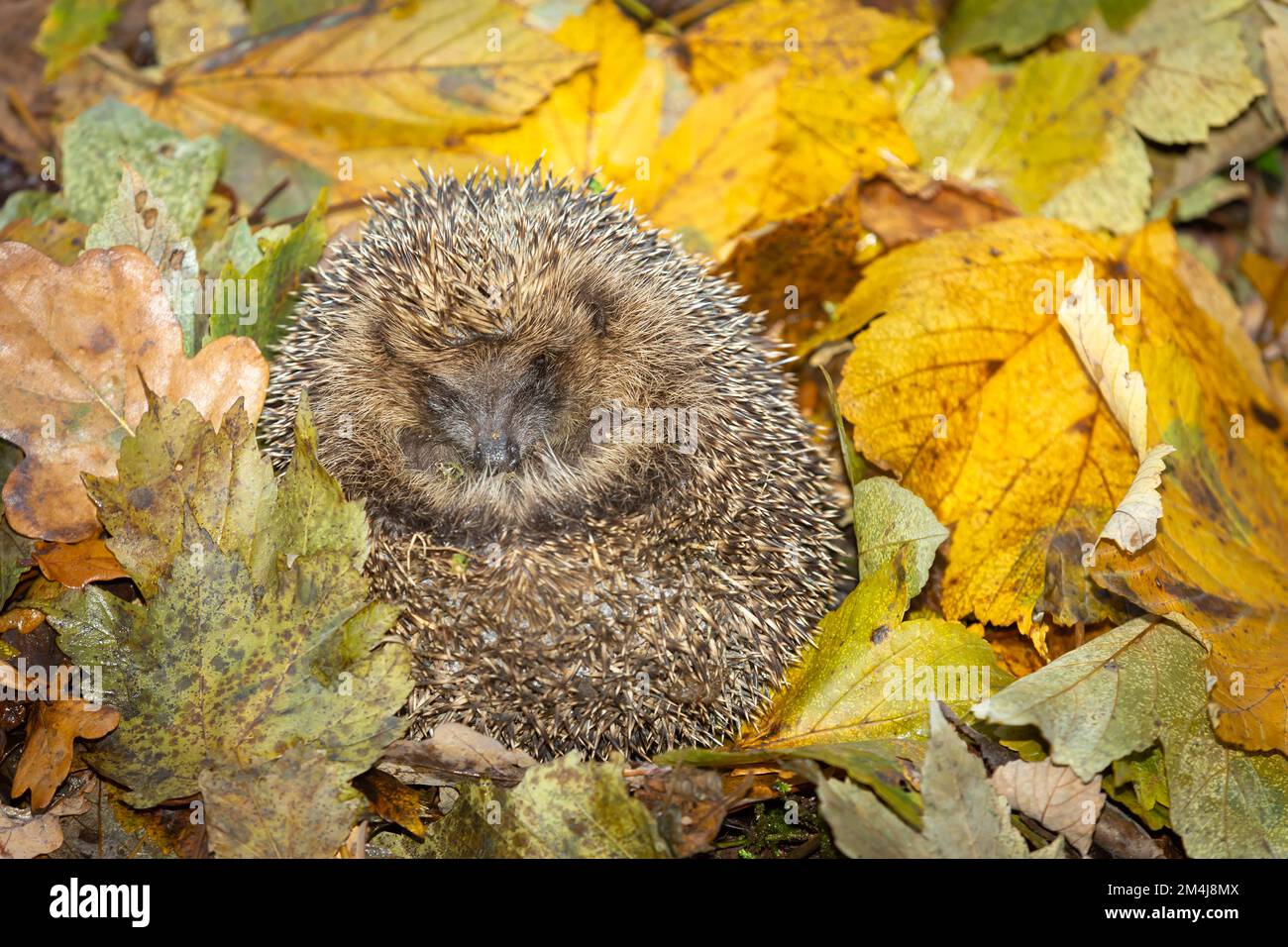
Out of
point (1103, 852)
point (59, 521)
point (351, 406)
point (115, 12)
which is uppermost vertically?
point (115, 12)

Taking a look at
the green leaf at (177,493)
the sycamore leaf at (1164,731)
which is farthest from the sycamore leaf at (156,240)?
the sycamore leaf at (1164,731)

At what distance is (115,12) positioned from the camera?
16.6 ft

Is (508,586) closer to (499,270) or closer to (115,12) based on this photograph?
(499,270)

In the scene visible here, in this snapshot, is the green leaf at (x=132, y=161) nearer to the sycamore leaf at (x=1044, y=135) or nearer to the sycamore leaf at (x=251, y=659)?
the sycamore leaf at (x=251, y=659)

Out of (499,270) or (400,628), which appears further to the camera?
(499,270)

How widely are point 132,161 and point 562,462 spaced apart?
202 cm

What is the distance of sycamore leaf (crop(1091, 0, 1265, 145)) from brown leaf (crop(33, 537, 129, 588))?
13.3 feet

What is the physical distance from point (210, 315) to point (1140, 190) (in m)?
3.44

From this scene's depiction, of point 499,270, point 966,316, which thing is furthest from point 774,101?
point 499,270

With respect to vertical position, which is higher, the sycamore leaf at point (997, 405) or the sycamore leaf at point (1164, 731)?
the sycamore leaf at point (997, 405)

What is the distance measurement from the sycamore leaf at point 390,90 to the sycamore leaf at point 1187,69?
7.42 feet

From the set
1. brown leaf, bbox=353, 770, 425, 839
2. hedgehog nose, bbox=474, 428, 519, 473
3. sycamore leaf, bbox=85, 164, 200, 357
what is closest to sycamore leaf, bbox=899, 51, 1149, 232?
hedgehog nose, bbox=474, 428, 519, 473

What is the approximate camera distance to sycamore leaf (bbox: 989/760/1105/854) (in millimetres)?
3098

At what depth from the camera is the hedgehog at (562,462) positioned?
3234 mm
